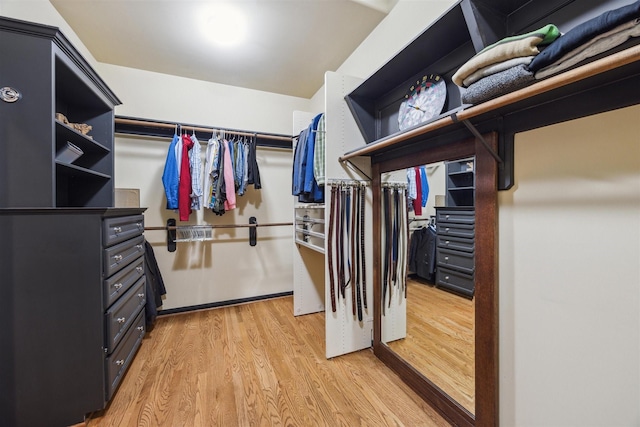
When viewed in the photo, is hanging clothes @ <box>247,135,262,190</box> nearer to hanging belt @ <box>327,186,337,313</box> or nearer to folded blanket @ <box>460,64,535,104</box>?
hanging belt @ <box>327,186,337,313</box>

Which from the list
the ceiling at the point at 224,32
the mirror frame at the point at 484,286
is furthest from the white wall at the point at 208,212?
the mirror frame at the point at 484,286

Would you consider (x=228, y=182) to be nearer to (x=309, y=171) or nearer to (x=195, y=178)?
(x=195, y=178)

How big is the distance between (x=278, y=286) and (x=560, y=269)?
2646 millimetres

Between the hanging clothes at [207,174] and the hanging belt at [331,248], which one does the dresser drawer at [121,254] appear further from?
the hanging belt at [331,248]

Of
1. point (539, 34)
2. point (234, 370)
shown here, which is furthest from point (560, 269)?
point (234, 370)

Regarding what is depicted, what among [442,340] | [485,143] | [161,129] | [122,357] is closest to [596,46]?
[485,143]

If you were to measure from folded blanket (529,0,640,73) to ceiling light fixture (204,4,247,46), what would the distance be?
1935 mm

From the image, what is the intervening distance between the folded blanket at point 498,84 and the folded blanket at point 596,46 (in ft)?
0.13

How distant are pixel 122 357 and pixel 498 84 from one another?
2.31 metres

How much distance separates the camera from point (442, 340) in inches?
61.9

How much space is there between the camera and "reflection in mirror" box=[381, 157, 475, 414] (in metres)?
1.30

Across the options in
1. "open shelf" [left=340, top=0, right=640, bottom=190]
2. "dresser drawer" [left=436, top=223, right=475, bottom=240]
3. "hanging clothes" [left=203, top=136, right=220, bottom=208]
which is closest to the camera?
"open shelf" [left=340, top=0, right=640, bottom=190]

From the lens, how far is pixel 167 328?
2.28 m

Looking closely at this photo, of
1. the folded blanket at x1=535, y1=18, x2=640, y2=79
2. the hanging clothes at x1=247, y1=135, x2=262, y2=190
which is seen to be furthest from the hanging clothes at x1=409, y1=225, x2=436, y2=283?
the hanging clothes at x1=247, y1=135, x2=262, y2=190
